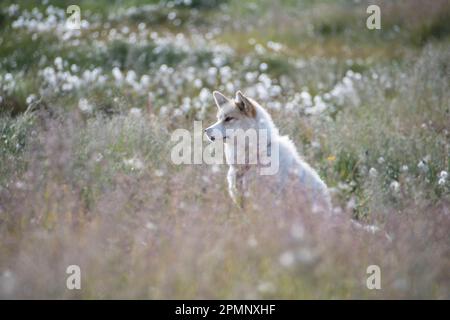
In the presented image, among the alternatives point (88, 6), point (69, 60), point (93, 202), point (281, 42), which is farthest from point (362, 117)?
point (88, 6)

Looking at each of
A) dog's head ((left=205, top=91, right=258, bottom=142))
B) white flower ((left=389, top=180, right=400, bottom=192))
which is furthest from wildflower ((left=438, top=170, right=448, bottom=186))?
dog's head ((left=205, top=91, right=258, bottom=142))

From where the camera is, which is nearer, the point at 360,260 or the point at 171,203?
the point at 360,260

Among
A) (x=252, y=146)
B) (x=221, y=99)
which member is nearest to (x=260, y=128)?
(x=252, y=146)

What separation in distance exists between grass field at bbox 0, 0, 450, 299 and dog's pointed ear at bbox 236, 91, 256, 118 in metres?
0.73

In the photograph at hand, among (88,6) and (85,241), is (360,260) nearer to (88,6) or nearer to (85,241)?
(85,241)

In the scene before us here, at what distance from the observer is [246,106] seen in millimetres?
6238

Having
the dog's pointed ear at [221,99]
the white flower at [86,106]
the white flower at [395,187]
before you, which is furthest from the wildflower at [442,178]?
the white flower at [86,106]

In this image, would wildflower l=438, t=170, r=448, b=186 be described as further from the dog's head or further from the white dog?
the dog's head

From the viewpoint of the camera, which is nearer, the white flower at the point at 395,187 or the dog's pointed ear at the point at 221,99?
the white flower at the point at 395,187

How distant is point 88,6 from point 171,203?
1383 cm

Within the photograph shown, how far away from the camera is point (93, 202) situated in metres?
4.94

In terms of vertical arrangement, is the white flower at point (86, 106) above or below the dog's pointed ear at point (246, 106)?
above

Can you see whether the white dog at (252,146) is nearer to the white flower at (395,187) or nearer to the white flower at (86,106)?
the white flower at (395,187)

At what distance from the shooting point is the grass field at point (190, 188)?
371 cm
